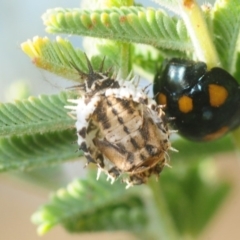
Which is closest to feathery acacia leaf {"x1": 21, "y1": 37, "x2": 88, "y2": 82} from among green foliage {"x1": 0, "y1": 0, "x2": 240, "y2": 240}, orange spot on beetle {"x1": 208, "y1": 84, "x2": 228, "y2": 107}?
green foliage {"x1": 0, "y1": 0, "x2": 240, "y2": 240}

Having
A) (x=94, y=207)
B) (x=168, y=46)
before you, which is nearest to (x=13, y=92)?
(x=94, y=207)

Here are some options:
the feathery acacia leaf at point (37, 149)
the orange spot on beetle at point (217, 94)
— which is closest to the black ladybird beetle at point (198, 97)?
the orange spot on beetle at point (217, 94)

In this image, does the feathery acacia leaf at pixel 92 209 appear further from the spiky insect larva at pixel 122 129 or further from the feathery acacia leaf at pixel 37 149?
the spiky insect larva at pixel 122 129

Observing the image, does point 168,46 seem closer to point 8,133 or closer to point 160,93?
point 160,93

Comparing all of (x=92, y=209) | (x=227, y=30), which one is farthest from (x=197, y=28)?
(x=92, y=209)

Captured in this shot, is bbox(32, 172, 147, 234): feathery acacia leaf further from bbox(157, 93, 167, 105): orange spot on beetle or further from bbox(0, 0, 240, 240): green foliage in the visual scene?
bbox(157, 93, 167, 105): orange spot on beetle
